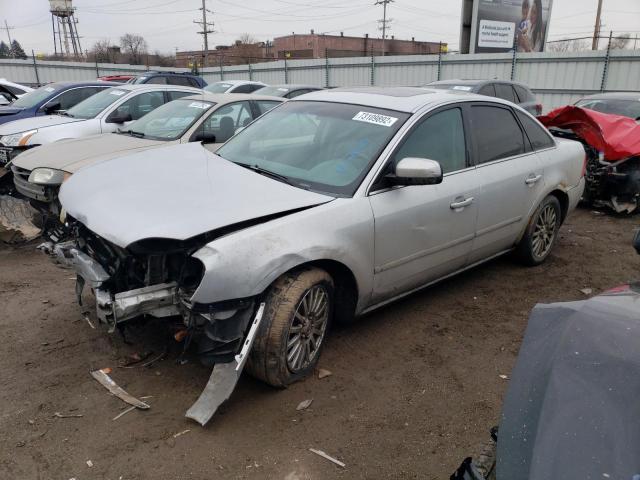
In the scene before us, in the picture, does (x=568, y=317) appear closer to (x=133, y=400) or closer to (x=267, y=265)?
(x=267, y=265)

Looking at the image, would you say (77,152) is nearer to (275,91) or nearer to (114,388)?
(114,388)

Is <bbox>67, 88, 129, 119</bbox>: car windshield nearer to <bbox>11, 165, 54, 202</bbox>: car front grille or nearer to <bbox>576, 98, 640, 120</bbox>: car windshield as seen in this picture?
<bbox>11, 165, 54, 202</bbox>: car front grille

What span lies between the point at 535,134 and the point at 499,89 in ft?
20.4

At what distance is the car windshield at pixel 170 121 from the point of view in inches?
254

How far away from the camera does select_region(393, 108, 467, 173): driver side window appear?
374cm

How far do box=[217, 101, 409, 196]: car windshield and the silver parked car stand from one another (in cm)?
1

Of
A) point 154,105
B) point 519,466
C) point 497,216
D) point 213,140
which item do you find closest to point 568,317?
point 519,466

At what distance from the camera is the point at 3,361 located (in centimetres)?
346

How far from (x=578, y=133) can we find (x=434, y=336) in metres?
5.20

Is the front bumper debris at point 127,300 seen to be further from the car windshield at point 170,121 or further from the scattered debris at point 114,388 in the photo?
the car windshield at point 170,121

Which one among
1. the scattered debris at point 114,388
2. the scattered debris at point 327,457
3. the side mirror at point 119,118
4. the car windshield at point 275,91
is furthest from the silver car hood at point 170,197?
the car windshield at point 275,91

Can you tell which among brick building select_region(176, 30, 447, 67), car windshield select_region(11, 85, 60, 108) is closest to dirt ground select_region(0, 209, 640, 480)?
car windshield select_region(11, 85, 60, 108)

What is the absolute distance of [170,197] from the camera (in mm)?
3121

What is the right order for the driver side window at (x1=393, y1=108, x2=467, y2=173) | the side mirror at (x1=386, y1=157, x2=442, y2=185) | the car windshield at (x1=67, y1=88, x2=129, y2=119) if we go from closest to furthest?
the side mirror at (x1=386, y1=157, x2=442, y2=185) < the driver side window at (x1=393, y1=108, x2=467, y2=173) < the car windshield at (x1=67, y1=88, x2=129, y2=119)
